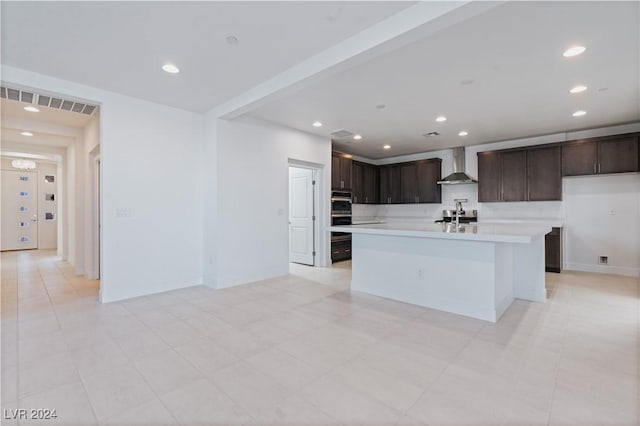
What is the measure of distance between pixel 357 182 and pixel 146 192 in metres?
4.73

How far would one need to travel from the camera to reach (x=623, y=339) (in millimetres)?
2613

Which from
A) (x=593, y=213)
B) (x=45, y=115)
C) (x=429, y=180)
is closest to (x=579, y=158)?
(x=593, y=213)

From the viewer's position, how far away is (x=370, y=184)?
7.87 meters

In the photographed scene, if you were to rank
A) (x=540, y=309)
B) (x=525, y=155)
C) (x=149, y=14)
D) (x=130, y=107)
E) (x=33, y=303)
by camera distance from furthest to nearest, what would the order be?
(x=525, y=155) < (x=130, y=107) < (x=33, y=303) < (x=540, y=309) < (x=149, y=14)

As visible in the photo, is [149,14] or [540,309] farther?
[540,309]

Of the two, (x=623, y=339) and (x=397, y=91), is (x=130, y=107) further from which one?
(x=623, y=339)

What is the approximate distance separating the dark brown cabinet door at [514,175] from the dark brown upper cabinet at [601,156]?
0.64m

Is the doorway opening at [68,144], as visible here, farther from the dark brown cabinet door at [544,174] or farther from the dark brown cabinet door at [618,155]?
the dark brown cabinet door at [618,155]

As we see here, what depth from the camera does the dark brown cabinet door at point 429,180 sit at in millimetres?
7219

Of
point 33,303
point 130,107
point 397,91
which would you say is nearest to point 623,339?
point 397,91

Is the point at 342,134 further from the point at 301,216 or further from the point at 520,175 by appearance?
the point at 520,175

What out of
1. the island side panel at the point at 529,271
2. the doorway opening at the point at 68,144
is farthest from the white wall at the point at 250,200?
the island side panel at the point at 529,271

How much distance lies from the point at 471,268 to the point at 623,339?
4.23 ft

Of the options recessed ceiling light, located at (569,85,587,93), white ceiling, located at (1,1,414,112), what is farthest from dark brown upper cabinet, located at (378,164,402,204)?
white ceiling, located at (1,1,414,112)
